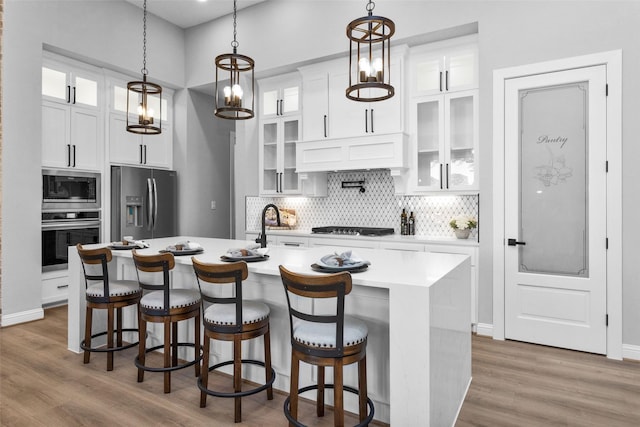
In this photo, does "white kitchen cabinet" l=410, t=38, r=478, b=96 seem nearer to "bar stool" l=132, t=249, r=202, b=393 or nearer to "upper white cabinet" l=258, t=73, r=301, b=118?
"upper white cabinet" l=258, t=73, r=301, b=118

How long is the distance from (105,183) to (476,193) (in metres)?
4.48

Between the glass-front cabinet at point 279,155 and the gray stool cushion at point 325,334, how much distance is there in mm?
3292

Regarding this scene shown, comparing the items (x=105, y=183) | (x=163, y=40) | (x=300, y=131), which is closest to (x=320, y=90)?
(x=300, y=131)

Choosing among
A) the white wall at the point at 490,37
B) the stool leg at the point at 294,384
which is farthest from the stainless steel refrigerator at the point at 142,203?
the stool leg at the point at 294,384

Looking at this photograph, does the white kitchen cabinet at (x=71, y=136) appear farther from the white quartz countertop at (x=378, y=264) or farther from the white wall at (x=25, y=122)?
the white quartz countertop at (x=378, y=264)

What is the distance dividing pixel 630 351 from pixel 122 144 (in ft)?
19.5

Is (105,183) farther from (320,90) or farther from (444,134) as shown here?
(444,134)

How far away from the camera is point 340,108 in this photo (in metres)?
4.77

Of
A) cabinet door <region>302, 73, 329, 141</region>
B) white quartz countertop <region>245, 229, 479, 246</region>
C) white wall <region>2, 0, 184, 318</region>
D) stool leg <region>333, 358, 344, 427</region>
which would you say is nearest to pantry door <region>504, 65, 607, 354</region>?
white quartz countertop <region>245, 229, 479, 246</region>

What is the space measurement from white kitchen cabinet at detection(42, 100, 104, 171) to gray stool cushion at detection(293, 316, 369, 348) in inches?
161

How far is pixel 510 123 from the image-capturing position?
12.4 ft

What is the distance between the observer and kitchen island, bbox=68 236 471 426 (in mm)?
1866

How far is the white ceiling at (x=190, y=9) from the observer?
17.4 ft

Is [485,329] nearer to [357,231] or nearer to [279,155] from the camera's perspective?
[357,231]
